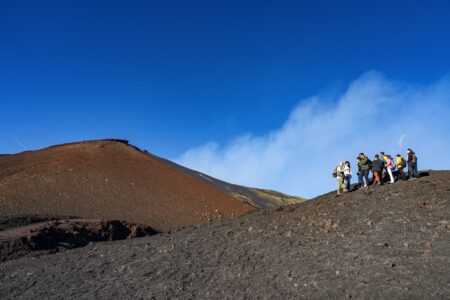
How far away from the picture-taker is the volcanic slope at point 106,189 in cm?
2012

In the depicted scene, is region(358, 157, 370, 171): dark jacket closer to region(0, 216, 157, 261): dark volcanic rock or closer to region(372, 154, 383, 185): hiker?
region(372, 154, 383, 185): hiker

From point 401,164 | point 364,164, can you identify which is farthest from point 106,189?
point 401,164

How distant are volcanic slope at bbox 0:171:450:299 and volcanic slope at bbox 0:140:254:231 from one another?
5610 millimetres

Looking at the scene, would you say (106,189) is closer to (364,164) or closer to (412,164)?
(364,164)

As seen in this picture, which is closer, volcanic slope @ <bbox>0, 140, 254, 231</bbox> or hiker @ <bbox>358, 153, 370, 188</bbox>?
hiker @ <bbox>358, 153, 370, 188</bbox>

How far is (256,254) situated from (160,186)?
12.5 m

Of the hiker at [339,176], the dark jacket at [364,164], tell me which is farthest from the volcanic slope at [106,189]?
the dark jacket at [364,164]

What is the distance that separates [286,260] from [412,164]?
8.68 metres

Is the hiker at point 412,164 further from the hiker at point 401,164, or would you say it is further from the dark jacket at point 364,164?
the dark jacket at point 364,164

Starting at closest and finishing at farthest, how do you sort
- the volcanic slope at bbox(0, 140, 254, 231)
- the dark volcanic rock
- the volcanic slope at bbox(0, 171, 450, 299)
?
the volcanic slope at bbox(0, 171, 450, 299), the dark volcanic rock, the volcanic slope at bbox(0, 140, 254, 231)

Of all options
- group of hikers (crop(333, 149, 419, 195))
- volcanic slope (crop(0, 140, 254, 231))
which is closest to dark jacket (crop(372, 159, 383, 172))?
group of hikers (crop(333, 149, 419, 195))

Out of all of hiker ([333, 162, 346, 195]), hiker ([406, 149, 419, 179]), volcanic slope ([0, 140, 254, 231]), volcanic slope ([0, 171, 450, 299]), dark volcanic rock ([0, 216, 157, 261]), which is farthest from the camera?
volcanic slope ([0, 140, 254, 231])

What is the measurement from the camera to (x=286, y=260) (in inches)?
439

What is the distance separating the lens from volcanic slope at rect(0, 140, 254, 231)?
20.1 m
